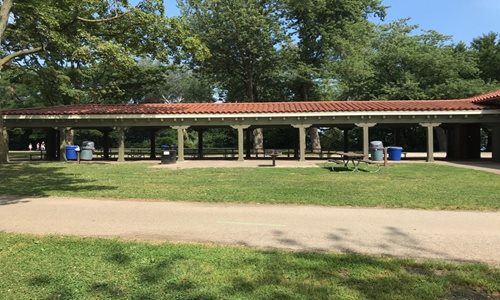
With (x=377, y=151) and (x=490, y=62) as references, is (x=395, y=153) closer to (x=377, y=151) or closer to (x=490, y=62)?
(x=377, y=151)

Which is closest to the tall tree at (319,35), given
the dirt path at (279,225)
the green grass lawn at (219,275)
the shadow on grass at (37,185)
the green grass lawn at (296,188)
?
the green grass lawn at (296,188)

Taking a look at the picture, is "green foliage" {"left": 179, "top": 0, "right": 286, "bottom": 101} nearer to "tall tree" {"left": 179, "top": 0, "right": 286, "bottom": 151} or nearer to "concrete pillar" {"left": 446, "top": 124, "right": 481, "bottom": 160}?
"tall tree" {"left": 179, "top": 0, "right": 286, "bottom": 151}

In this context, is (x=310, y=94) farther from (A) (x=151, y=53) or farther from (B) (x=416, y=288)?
(B) (x=416, y=288)

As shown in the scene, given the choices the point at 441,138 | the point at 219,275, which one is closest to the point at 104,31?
the point at 219,275

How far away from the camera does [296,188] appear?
1211 centimetres

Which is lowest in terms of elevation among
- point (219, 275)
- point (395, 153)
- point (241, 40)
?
point (219, 275)

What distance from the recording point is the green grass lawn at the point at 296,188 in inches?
395

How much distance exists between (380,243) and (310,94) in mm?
36834

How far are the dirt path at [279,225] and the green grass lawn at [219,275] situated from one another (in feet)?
2.13

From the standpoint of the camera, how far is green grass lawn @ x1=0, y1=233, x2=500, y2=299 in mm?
4270

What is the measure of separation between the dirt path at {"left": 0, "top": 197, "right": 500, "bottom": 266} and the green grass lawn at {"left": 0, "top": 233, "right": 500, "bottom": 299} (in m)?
0.65

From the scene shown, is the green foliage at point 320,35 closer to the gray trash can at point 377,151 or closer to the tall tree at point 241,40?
the tall tree at point 241,40

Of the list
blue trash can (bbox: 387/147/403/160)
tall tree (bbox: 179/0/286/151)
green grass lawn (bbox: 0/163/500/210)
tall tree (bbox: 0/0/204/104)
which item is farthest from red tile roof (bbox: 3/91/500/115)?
tall tree (bbox: 179/0/286/151)

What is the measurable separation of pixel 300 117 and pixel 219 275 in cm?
2023
